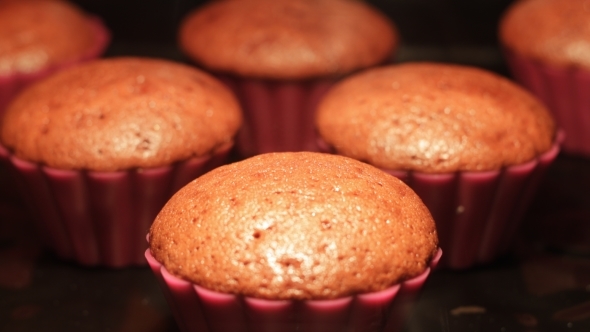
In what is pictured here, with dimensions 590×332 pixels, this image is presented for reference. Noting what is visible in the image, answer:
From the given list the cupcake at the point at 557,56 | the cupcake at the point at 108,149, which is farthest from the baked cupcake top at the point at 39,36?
the cupcake at the point at 557,56

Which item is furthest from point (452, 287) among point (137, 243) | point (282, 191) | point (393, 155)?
point (137, 243)

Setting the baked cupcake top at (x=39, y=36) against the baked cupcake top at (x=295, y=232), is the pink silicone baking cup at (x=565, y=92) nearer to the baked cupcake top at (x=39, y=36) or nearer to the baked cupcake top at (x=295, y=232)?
the baked cupcake top at (x=295, y=232)

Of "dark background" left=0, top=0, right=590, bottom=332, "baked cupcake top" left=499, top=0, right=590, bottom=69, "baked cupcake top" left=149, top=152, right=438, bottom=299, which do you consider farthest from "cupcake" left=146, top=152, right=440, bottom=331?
"baked cupcake top" left=499, top=0, right=590, bottom=69

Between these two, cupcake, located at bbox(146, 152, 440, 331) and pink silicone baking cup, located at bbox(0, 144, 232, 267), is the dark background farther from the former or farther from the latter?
cupcake, located at bbox(146, 152, 440, 331)

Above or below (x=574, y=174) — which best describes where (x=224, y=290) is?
above

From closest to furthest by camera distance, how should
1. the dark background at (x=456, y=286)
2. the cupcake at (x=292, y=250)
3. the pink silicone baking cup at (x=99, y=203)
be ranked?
the cupcake at (x=292, y=250)
the dark background at (x=456, y=286)
the pink silicone baking cup at (x=99, y=203)

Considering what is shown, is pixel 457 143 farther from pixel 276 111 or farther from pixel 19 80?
pixel 19 80

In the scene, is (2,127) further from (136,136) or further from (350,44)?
(350,44)

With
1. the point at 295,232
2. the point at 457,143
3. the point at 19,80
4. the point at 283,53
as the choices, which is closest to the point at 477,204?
the point at 457,143
